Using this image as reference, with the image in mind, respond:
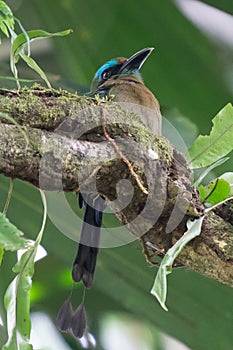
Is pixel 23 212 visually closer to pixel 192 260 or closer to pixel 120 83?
pixel 192 260

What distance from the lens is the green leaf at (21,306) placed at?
1183 millimetres

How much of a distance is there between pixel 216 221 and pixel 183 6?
19.1 inches

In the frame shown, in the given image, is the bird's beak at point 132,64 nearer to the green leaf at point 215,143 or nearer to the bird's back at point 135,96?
the bird's back at point 135,96

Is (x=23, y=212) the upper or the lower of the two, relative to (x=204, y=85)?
lower

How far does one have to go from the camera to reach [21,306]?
46.9 inches

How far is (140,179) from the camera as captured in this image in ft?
4.23

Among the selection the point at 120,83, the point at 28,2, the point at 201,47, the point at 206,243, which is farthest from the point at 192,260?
the point at 120,83

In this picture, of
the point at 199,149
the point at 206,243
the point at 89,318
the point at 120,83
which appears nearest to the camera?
the point at 206,243

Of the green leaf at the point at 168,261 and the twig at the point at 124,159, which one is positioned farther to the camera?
the twig at the point at 124,159

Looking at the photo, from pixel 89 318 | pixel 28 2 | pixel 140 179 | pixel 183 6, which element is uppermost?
pixel 183 6

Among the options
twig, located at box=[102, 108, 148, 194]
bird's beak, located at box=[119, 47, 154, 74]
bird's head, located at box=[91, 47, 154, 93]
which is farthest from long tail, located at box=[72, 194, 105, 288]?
bird's head, located at box=[91, 47, 154, 93]

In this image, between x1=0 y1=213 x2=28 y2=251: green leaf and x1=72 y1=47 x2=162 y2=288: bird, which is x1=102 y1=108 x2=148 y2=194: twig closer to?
x1=72 y1=47 x2=162 y2=288: bird

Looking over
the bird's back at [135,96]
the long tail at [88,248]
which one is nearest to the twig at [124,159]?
the long tail at [88,248]

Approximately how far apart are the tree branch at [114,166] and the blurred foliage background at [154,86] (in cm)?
25
